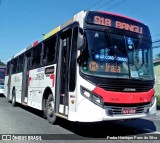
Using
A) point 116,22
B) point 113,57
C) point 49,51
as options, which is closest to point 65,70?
point 113,57

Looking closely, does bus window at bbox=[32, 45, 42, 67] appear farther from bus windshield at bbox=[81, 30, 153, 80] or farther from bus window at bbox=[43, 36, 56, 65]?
bus windshield at bbox=[81, 30, 153, 80]

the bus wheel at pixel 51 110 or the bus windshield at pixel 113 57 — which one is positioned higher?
the bus windshield at pixel 113 57

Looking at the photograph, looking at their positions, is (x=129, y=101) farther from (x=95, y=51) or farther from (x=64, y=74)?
(x=64, y=74)

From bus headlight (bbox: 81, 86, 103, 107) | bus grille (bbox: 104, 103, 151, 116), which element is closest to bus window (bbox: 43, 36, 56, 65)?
bus headlight (bbox: 81, 86, 103, 107)

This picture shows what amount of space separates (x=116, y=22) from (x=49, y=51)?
3086 mm

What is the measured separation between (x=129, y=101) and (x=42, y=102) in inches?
156

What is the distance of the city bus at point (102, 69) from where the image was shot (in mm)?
7160

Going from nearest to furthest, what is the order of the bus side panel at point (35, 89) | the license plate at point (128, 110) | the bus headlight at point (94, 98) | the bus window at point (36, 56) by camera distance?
the bus headlight at point (94, 98) < the license plate at point (128, 110) < the bus side panel at point (35, 89) < the bus window at point (36, 56)

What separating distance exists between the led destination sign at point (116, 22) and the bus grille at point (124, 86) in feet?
5.41

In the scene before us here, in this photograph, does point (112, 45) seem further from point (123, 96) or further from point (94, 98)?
point (94, 98)

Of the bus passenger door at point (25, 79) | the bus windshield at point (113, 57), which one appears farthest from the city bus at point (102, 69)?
the bus passenger door at point (25, 79)

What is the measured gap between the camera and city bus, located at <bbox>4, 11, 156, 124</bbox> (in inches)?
282

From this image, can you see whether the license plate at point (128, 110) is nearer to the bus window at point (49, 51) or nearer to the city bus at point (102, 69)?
the city bus at point (102, 69)

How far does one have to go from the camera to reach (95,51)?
736 cm
